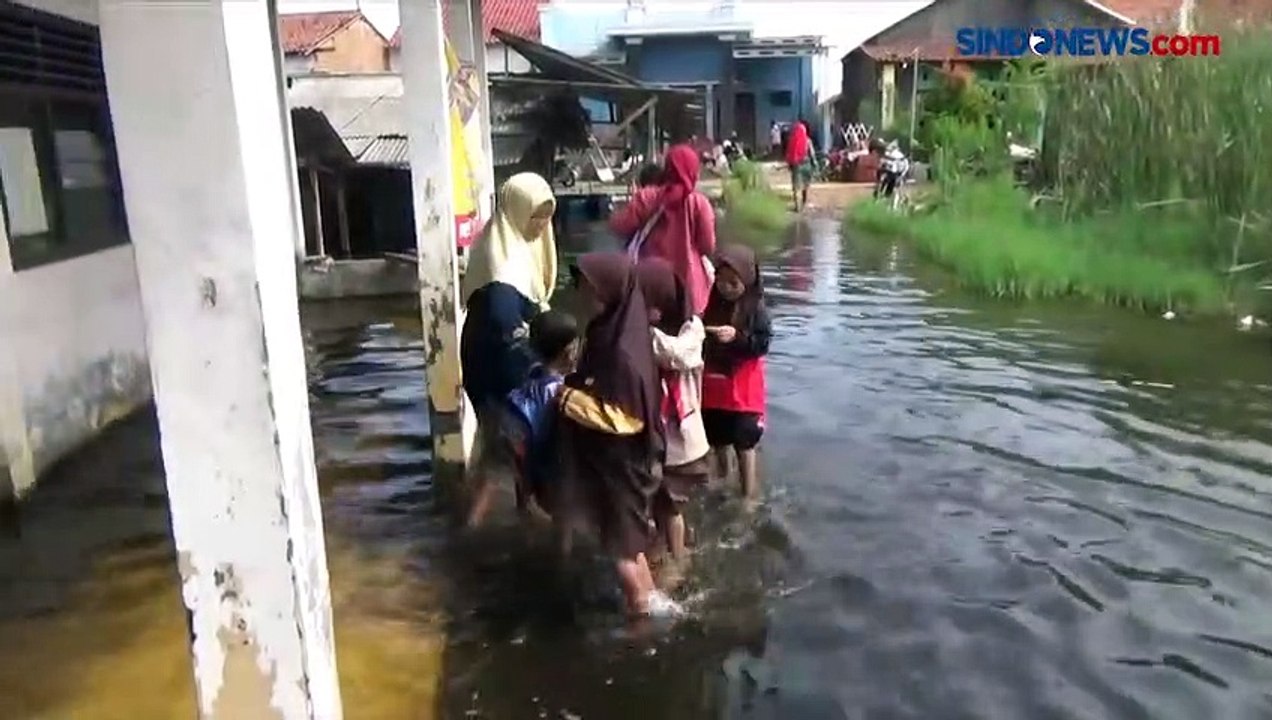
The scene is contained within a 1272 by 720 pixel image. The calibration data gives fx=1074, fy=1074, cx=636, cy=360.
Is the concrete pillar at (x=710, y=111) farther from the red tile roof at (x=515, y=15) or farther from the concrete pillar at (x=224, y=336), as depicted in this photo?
the concrete pillar at (x=224, y=336)

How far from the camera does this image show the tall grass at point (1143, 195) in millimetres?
10852

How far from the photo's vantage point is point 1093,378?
27.7 ft

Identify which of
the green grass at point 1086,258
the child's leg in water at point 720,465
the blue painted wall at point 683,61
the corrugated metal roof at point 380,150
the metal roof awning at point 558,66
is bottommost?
the child's leg in water at point 720,465

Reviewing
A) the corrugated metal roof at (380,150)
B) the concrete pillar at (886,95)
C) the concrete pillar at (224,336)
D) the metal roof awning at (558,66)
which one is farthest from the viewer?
the concrete pillar at (886,95)

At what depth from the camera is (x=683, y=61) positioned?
1187 inches

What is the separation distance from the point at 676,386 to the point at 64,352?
3.89 m

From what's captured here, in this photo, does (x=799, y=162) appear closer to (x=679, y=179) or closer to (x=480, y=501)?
(x=679, y=179)

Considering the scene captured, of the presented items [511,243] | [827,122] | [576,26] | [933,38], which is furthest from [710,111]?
[511,243]

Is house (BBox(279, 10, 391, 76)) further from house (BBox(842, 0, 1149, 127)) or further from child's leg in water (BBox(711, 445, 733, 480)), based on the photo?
child's leg in water (BBox(711, 445, 733, 480))

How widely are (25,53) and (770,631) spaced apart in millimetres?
5426

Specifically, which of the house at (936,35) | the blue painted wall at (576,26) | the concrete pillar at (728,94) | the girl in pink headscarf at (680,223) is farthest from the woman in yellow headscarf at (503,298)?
the blue painted wall at (576,26)

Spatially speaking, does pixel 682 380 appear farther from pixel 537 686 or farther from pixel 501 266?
pixel 537 686

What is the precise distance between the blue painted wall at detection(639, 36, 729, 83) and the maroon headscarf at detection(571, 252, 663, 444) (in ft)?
88.2

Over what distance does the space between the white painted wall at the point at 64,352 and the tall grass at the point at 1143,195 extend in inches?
341
